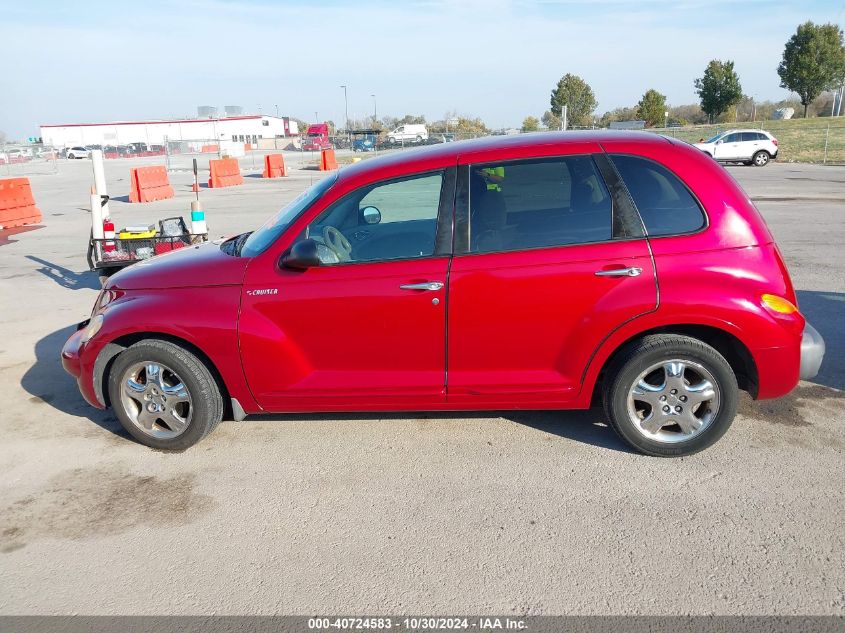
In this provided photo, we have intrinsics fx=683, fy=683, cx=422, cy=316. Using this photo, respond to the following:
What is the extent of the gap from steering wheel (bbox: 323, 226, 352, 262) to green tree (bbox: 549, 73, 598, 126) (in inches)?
1857

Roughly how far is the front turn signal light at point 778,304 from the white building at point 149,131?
78440 mm

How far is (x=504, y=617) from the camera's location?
2.78 metres

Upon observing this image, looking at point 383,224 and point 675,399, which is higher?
point 383,224

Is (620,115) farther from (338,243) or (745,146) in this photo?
(338,243)

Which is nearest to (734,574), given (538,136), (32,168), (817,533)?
(817,533)

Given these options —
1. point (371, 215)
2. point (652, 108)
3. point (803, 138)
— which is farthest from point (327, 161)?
point (652, 108)

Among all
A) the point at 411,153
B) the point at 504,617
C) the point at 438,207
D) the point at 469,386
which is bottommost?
the point at 504,617

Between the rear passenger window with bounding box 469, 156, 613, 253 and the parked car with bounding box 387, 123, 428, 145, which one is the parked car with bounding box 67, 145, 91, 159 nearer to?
the parked car with bounding box 387, 123, 428, 145

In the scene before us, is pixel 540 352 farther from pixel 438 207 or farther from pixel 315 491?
pixel 315 491

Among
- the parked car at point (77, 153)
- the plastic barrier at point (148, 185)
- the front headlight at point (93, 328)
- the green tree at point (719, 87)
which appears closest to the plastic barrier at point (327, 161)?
the plastic barrier at point (148, 185)

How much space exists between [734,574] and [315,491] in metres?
2.13

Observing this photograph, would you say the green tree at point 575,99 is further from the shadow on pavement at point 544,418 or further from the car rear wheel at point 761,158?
the shadow on pavement at point 544,418

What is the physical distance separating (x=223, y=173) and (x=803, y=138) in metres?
34.1

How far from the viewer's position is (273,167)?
30.8m
